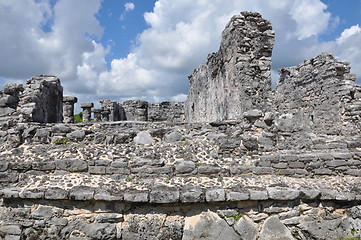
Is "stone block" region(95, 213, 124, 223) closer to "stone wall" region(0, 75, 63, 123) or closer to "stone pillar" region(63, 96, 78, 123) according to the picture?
"stone wall" region(0, 75, 63, 123)

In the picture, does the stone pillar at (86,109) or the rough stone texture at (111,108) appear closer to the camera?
the stone pillar at (86,109)

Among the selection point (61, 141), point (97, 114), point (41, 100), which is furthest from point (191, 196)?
point (97, 114)

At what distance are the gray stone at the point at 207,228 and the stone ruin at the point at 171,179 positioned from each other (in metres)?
0.01

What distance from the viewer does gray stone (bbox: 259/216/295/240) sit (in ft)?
14.7

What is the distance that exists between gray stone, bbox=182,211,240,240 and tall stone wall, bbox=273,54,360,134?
248 inches

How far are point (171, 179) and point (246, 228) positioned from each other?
1436mm

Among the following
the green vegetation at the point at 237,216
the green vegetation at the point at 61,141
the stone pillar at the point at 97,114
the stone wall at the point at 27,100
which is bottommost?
the green vegetation at the point at 237,216

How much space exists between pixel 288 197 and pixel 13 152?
16.3ft

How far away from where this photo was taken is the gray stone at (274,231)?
4.48 metres

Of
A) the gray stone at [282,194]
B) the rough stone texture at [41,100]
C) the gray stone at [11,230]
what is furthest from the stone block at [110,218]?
the rough stone texture at [41,100]

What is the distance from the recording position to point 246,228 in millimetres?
4473

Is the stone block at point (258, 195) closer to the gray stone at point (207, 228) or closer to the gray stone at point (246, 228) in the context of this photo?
the gray stone at point (246, 228)

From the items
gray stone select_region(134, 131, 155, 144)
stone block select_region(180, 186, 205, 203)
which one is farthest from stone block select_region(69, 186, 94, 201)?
gray stone select_region(134, 131, 155, 144)

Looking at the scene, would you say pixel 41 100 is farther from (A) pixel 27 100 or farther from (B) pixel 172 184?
(B) pixel 172 184
